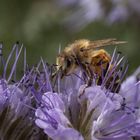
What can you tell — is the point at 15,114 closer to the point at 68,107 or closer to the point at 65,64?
the point at 68,107

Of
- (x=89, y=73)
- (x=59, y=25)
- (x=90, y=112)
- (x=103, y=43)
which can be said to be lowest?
(x=90, y=112)

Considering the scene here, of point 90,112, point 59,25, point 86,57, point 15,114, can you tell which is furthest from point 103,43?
point 59,25

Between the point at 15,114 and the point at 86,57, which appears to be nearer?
the point at 15,114

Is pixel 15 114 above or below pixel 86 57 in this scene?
below

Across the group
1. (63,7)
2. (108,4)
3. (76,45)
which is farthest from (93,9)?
(76,45)

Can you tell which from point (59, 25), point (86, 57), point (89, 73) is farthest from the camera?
point (59, 25)

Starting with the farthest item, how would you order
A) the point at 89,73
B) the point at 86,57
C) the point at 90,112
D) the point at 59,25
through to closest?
1. the point at 59,25
2. the point at 86,57
3. the point at 89,73
4. the point at 90,112

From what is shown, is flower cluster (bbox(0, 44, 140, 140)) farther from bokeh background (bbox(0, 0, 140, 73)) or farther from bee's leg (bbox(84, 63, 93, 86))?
bokeh background (bbox(0, 0, 140, 73))

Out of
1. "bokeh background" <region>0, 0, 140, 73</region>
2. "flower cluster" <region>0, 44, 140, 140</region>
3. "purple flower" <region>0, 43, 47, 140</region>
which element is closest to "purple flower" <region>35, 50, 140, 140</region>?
"flower cluster" <region>0, 44, 140, 140</region>
